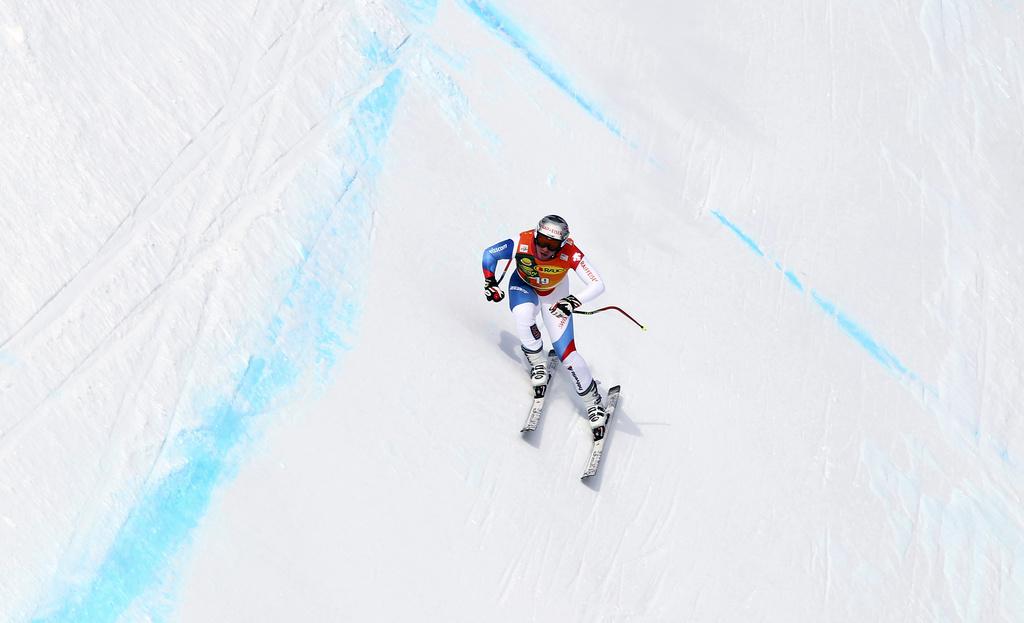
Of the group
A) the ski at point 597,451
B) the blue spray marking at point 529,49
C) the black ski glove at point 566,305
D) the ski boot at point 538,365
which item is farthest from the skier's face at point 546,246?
the blue spray marking at point 529,49

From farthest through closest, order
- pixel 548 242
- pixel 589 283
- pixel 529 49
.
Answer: pixel 529 49
pixel 589 283
pixel 548 242

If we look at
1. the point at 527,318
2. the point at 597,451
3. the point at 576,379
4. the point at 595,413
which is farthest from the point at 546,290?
the point at 597,451

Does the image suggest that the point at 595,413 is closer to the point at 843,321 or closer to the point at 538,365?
the point at 538,365

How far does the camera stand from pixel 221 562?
8.30m

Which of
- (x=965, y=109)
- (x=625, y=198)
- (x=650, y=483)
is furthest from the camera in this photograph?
(x=965, y=109)

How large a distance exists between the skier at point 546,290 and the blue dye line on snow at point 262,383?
1.45 metres

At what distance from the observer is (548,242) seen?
9625 millimetres

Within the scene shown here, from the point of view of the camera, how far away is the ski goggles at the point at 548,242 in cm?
960

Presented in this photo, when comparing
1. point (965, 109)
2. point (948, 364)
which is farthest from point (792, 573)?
point (965, 109)

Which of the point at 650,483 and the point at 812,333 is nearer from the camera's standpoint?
the point at 650,483

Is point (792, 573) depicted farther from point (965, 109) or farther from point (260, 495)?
point (965, 109)

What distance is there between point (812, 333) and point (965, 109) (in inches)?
262

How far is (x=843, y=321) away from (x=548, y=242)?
584cm

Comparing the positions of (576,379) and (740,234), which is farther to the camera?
(740,234)
